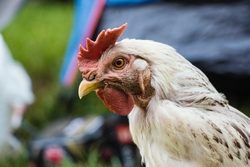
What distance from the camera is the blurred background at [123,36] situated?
5.06 feet

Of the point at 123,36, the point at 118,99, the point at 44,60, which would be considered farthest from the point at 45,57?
the point at 118,99

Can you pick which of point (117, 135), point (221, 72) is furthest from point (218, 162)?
point (117, 135)

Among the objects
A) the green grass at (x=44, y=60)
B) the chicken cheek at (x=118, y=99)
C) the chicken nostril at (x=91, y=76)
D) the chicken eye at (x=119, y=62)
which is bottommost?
the green grass at (x=44, y=60)

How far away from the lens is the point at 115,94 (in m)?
0.97

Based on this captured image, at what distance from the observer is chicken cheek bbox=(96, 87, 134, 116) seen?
969mm

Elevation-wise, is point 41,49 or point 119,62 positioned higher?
point 119,62

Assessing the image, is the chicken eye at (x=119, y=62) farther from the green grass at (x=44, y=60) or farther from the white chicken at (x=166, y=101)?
the green grass at (x=44, y=60)

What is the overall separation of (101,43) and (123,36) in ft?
2.12

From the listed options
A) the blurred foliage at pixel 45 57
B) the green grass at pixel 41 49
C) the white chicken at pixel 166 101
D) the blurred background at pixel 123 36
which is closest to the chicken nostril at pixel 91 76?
the white chicken at pixel 166 101

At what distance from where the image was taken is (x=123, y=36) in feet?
5.24

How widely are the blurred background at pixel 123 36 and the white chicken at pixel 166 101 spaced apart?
1.90 ft

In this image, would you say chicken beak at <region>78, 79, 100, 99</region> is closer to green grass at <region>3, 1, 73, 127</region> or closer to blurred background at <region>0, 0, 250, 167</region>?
blurred background at <region>0, 0, 250, 167</region>

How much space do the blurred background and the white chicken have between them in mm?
579

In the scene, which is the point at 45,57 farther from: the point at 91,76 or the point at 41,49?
the point at 91,76
